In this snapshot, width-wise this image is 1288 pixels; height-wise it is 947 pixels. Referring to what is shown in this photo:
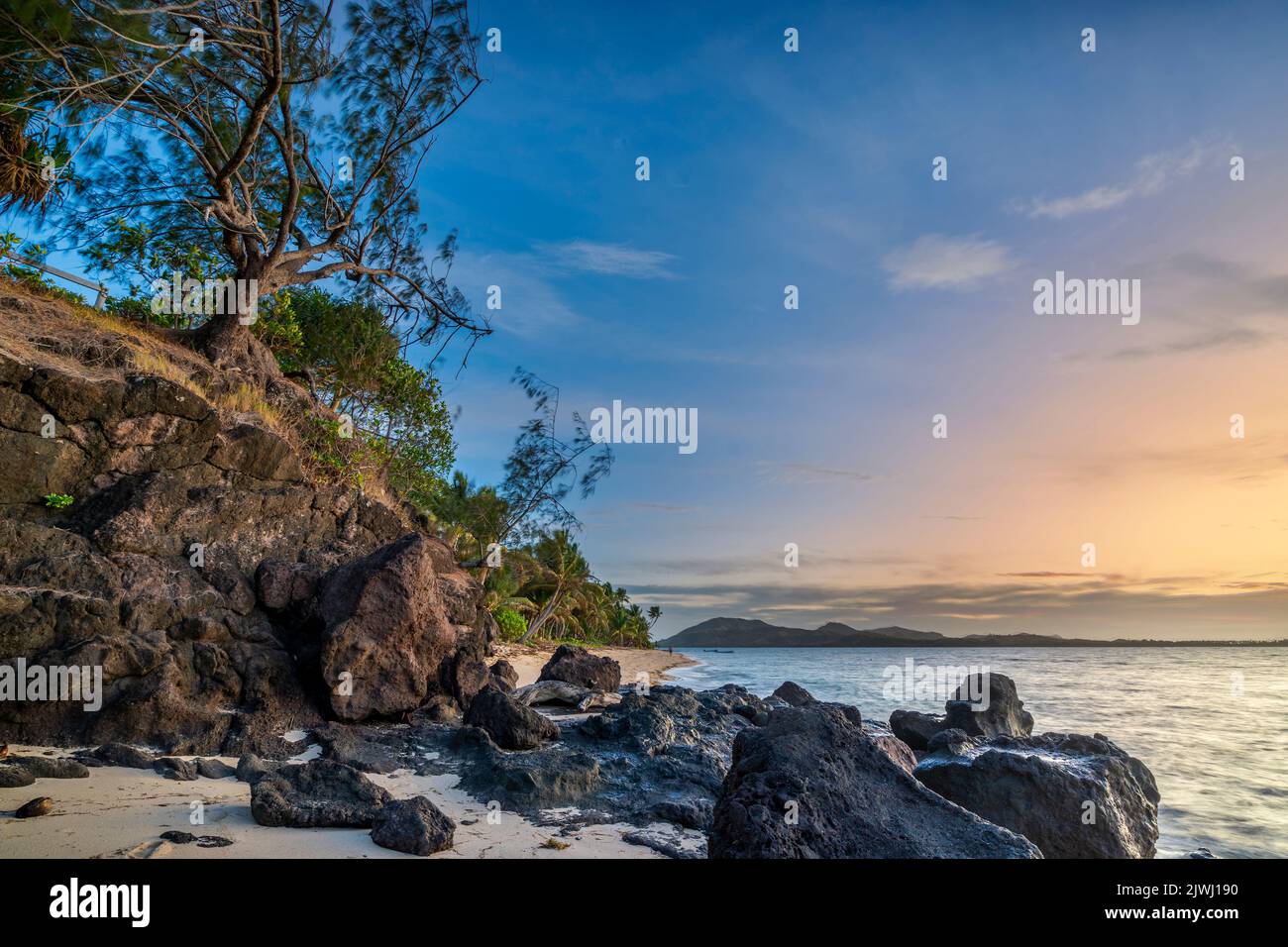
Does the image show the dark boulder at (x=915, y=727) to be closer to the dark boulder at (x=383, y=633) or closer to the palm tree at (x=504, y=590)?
the dark boulder at (x=383, y=633)

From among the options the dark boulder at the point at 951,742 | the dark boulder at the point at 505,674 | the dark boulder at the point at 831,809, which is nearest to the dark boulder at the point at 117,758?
the dark boulder at the point at 831,809

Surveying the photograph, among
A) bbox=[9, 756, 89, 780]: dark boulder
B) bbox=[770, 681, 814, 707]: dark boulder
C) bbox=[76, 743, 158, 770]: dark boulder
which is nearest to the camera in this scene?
bbox=[9, 756, 89, 780]: dark boulder

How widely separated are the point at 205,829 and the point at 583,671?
1085 centimetres

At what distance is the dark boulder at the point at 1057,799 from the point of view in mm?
6863

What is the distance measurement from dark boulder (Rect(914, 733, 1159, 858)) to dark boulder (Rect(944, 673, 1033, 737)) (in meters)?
4.90

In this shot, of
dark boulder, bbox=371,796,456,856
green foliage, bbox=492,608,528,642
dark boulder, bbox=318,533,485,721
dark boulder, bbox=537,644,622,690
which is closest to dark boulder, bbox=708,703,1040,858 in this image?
dark boulder, bbox=371,796,456,856

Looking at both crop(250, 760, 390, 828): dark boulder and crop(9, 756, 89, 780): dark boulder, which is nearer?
crop(250, 760, 390, 828): dark boulder

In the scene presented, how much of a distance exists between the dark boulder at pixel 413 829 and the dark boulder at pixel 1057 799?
452 cm

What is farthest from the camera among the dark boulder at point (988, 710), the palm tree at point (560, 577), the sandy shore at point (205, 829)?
the palm tree at point (560, 577)

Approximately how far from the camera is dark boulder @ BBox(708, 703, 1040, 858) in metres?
4.47

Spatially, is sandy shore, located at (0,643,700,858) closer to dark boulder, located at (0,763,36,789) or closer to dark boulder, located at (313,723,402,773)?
dark boulder, located at (0,763,36,789)

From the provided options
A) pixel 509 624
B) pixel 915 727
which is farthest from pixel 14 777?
pixel 509 624
